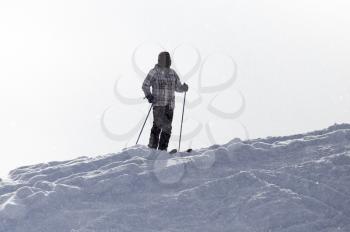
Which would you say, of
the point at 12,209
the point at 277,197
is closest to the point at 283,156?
the point at 277,197

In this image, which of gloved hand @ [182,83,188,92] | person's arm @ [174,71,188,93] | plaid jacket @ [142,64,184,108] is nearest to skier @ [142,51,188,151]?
plaid jacket @ [142,64,184,108]

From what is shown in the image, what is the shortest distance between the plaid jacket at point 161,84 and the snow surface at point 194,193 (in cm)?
196

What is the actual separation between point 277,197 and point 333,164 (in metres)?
1.89

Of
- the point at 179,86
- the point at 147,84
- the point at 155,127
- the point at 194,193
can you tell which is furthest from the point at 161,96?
the point at 194,193

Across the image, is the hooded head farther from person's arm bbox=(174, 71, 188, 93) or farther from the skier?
person's arm bbox=(174, 71, 188, 93)

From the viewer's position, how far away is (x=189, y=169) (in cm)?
1173

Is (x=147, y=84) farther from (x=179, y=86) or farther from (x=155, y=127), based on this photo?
(x=155, y=127)

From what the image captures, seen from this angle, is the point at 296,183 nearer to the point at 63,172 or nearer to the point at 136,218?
the point at 136,218

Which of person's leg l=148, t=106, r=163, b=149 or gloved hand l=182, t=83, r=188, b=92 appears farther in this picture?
gloved hand l=182, t=83, r=188, b=92

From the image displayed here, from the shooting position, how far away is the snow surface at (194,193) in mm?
9438

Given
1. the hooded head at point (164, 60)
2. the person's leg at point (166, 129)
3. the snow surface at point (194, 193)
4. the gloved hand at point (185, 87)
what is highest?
the hooded head at point (164, 60)

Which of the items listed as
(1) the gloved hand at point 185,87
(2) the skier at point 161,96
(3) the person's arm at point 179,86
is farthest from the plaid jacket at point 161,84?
(1) the gloved hand at point 185,87

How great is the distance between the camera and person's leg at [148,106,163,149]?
1456 cm

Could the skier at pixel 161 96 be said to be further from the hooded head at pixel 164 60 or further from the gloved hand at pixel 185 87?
the gloved hand at pixel 185 87
